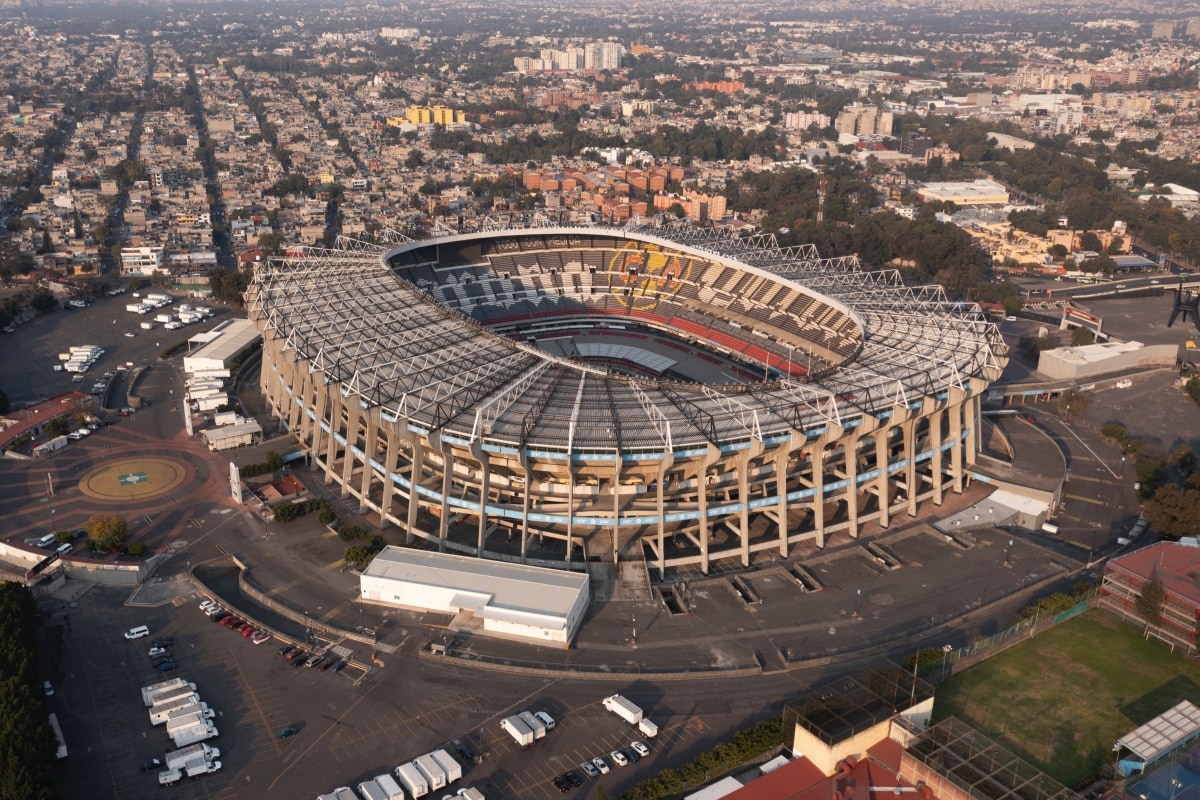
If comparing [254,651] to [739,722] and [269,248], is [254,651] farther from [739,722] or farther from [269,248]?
[269,248]

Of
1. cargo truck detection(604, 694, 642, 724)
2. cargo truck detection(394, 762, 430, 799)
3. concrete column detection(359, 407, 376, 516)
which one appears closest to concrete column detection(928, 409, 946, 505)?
cargo truck detection(604, 694, 642, 724)

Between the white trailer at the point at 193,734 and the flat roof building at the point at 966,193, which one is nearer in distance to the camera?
the white trailer at the point at 193,734

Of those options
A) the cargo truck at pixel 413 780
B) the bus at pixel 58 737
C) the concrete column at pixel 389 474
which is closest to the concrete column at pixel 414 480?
the concrete column at pixel 389 474

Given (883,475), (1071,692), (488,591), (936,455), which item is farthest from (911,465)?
(488,591)

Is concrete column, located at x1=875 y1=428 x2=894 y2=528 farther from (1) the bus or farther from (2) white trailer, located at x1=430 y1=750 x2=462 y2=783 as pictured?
(1) the bus

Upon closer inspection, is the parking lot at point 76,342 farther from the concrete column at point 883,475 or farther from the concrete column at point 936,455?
the concrete column at point 936,455

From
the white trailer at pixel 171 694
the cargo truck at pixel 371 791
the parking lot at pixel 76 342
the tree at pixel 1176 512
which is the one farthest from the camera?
the parking lot at pixel 76 342
